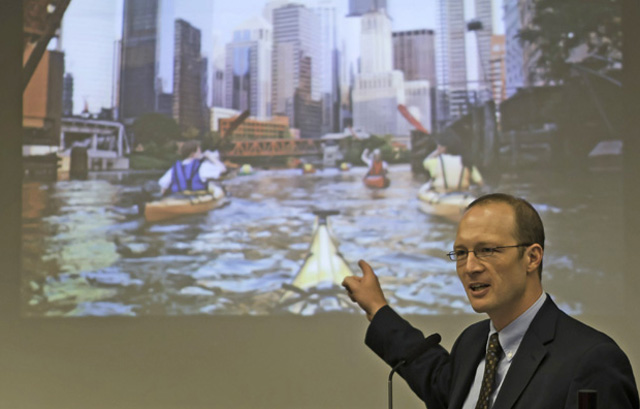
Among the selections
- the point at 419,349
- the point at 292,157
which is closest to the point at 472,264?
the point at 419,349

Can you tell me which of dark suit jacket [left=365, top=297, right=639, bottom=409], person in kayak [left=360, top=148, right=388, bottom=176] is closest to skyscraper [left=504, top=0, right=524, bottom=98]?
person in kayak [left=360, top=148, right=388, bottom=176]

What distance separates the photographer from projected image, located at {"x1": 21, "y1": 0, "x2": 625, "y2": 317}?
378 centimetres

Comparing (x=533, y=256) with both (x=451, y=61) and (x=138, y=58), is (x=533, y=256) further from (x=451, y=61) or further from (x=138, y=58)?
(x=138, y=58)

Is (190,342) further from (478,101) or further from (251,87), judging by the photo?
(478,101)

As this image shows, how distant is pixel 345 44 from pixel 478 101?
86 cm

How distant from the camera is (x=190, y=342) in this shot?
3787 millimetres

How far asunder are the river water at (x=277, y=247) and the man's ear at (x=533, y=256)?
8.76 ft

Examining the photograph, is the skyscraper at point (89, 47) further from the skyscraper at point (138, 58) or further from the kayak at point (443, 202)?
the kayak at point (443, 202)

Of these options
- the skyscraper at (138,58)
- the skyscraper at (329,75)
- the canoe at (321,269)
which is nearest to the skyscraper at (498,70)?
the skyscraper at (329,75)

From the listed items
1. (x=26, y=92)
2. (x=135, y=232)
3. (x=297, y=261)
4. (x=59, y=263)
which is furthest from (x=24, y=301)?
(x=297, y=261)

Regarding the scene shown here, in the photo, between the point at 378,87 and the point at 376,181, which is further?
the point at 378,87

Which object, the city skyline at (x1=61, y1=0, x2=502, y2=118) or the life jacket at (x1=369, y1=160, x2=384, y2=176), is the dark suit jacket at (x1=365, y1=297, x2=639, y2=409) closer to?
the life jacket at (x1=369, y1=160, x2=384, y2=176)

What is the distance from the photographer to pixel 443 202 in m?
3.85

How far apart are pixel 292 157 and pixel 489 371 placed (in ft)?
10.0
